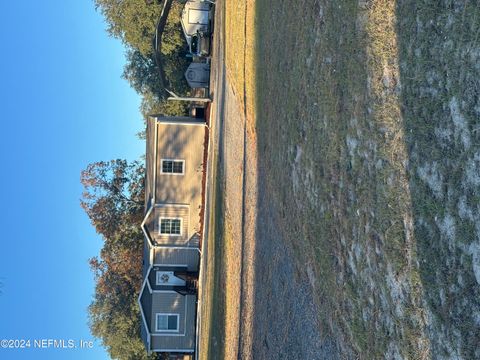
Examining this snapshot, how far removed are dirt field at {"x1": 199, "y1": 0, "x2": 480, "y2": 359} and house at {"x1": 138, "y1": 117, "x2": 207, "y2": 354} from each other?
43.6 ft

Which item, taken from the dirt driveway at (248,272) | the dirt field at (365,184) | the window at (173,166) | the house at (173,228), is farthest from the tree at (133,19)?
the dirt field at (365,184)

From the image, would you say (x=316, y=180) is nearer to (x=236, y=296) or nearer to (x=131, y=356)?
(x=236, y=296)

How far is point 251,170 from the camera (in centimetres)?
1560

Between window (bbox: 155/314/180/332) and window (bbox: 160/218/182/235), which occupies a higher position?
window (bbox: 160/218/182/235)

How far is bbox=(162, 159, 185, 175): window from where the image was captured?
28.2 m

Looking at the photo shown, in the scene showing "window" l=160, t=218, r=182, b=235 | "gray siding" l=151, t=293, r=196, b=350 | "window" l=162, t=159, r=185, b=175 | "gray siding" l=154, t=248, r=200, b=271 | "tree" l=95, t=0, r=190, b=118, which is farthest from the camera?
"tree" l=95, t=0, r=190, b=118

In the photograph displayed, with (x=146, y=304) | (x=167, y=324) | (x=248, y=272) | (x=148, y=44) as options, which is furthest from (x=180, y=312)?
(x=148, y=44)

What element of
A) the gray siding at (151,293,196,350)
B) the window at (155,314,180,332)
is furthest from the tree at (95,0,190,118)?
the window at (155,314,180,332)

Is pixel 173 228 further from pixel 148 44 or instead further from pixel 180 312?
pixel 148 44

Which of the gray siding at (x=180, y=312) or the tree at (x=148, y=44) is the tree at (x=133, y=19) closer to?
the tree at (x=148, y=44)

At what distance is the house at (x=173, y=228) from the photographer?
92.7 feet

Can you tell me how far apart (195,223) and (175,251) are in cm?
172

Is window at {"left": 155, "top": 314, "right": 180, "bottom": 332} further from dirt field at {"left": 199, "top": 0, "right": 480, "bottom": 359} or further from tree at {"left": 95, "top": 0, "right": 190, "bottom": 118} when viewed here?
dirt field at {"left": 199, "top": 0, "right": 480, "bottom": 359}

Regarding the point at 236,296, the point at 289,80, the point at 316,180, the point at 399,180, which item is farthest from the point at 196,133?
the point at 399,180
